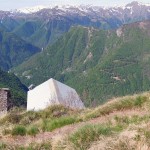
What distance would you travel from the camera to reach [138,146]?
7410 millimetres

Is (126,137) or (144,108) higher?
(144,108)

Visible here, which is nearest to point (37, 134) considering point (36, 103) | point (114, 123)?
point (114, 123)

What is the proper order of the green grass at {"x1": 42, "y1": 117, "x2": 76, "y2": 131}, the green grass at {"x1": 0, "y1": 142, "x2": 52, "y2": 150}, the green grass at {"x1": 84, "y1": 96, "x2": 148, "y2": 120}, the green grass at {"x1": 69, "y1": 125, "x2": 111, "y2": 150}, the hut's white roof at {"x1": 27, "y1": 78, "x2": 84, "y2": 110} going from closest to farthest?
the green grass at {"x1": 69, "y1": 125, "x2": 111, "y2": 150} < the green grass at {"x1": 0, "y1": 142, "x2": 52, "y2": 150} < the green grass at {"x1": 42, "y1": 117, "x2": 76, "y2": 131} < the green grass at {"x1": 84, "y1": 96, "x2": 148, "y2": 120} < the hut's white roof at {"x1": 27, "y1": 78, "x2": 84, "y2": 110}

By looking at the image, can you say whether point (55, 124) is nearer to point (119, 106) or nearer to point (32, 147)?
point (119, 106)

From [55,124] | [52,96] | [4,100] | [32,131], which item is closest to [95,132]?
[32,131]

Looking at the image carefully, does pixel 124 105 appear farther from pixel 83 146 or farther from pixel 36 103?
pixel 36 103

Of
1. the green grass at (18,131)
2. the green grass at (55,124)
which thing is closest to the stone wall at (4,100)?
the green grass at (55,124)

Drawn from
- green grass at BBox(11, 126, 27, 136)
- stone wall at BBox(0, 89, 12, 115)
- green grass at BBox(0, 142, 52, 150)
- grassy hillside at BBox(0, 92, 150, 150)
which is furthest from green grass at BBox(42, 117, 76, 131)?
stone wall at BBox(0, 89, 12, 115)

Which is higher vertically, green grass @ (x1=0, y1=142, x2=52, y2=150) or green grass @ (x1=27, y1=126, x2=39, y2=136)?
green grass @ (x1=27, y1=126, x2=39, y2=136)

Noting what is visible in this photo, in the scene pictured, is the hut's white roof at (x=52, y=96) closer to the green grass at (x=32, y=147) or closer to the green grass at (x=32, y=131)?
the green grass at (x=32, y=131)

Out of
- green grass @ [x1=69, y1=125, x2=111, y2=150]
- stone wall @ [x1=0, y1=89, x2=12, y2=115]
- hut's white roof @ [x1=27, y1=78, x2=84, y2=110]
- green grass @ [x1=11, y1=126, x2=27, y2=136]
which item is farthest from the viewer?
hut's white roof @ [x1=27, y1=78, x2=84, y2=110]

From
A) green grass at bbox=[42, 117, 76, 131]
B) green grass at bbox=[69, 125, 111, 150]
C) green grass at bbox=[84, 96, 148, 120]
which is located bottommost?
green grass at bbox=[69, 125, 111, 150]

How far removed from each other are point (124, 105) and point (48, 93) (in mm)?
14706

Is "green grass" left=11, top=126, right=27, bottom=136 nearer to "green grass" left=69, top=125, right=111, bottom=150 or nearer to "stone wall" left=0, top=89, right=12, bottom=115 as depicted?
"green grass" left=69, top=125, right=111, bottom=150
